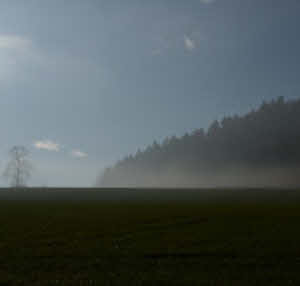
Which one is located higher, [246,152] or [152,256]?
[246,152]

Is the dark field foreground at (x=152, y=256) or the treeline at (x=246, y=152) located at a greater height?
the treeline at (x=246, y=152)

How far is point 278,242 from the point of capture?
71.0ft

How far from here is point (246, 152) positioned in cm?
16262

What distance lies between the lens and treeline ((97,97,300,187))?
153 metres

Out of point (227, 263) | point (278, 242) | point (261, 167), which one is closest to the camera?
point (227, 263)

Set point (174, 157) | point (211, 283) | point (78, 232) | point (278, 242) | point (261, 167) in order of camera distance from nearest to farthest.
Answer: point (211, 283), point (278, 242), point (78, 232), point (261, 167), point (174, 157)

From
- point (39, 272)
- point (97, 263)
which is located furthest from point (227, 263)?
point (39, 272)

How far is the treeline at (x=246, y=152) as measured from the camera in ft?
502

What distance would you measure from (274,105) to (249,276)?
580 feet

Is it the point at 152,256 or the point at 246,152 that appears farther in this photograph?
the point at 246,152

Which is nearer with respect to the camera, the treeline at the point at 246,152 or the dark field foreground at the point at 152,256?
the dark field foreground at the point at 152,256

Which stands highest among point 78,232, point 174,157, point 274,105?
point 274,105

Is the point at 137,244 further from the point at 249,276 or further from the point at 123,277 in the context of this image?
the point at 249,276

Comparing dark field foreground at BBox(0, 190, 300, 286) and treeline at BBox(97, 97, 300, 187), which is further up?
treeline at BBox(97, 97, 300, 187)
